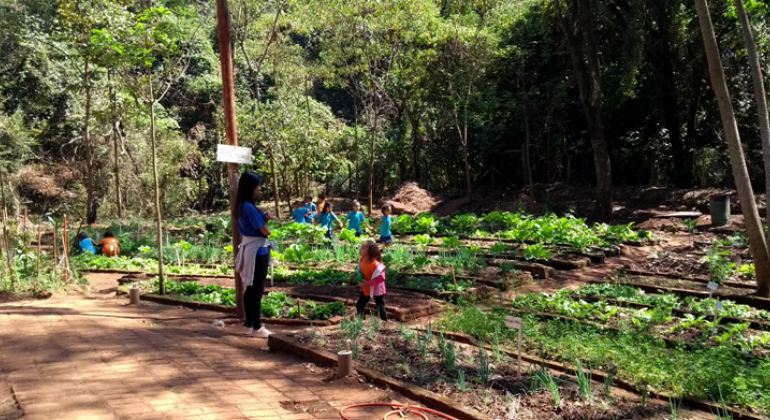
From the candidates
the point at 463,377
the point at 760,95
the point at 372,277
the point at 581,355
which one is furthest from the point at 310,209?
Answer: the point at 463,377

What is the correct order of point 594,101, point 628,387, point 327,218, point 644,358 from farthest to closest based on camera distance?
point 594,101 < point 327,218 < point 644,358 < point 628,387

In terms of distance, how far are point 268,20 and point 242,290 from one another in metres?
18.2

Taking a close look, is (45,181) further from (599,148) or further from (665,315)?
(665,315)

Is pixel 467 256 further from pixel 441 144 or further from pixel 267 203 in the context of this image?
pixel 267 203

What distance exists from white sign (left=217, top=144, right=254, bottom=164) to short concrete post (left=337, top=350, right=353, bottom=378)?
8.98 feet

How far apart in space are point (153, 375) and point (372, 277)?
3.18m

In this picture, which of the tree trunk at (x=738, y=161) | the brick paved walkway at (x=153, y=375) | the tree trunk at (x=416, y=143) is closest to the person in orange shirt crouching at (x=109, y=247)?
the brick paved walkway at (x=153, y=375)

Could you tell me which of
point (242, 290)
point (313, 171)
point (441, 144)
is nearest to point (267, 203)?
point (313, 171)

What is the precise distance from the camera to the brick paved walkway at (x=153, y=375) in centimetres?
387

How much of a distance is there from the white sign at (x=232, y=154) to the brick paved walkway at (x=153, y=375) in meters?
2.00

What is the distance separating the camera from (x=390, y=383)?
180 inches

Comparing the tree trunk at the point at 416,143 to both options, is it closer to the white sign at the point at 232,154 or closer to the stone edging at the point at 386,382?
the white sign at the point at 232,154

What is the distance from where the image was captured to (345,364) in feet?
15.8

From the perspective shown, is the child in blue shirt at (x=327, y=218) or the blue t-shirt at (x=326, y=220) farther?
the blue t-shirt at (x=326, y=220)
